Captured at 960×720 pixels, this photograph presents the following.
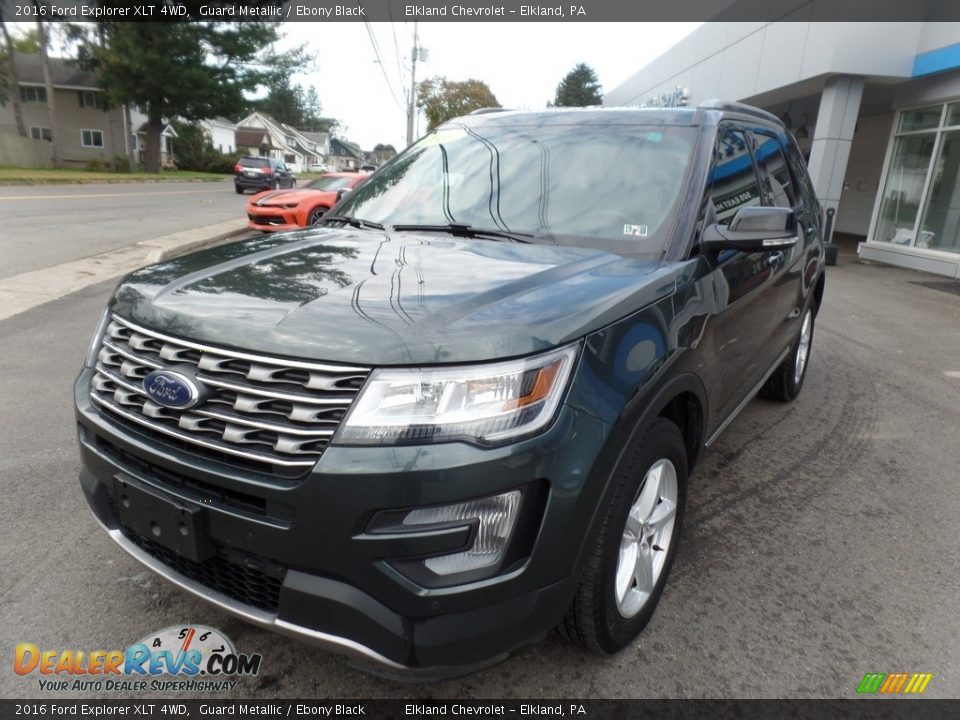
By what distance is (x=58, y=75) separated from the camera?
4953 cm

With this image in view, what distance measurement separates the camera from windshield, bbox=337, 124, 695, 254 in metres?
2.76

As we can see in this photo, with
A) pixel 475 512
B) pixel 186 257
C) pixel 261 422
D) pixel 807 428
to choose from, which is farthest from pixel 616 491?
pixel 807 428

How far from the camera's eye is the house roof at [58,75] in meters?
Result: 48.7

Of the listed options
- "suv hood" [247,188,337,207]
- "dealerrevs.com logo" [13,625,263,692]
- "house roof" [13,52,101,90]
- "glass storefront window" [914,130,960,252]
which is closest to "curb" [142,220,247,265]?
"suv hood" [247,188,337,207]

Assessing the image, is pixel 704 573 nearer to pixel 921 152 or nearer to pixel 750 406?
pixel 750 406

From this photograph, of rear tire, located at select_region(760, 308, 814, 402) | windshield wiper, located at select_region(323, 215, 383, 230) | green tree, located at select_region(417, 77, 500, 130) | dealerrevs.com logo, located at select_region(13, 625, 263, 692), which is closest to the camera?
dealerrevs.com logo, located at select_region(13, 625, 263, 692)

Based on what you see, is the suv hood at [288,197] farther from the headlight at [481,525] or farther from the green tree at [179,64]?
the green tree at [179,64]

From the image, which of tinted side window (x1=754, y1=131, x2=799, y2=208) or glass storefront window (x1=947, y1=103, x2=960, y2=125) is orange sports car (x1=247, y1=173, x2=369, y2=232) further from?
glass storefront window (x1=947, y1=103, x2=960, y2=125)

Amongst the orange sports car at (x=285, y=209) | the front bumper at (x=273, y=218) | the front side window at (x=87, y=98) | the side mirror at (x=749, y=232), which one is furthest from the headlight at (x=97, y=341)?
the front side window at (x=87, y=98)

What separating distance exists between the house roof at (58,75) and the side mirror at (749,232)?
5642cm

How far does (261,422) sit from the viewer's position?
5.70 feet

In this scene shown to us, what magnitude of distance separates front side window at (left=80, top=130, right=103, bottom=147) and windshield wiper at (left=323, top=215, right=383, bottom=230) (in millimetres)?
57886

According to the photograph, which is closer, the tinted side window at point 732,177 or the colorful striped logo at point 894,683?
the colorful striped logo at point 894,683

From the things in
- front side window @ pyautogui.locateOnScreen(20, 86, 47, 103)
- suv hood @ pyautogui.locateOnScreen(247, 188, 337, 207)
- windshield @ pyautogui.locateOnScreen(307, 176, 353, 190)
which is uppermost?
front side window @ pyautogui.locateOnScreen(20, 86, 47, 103)
